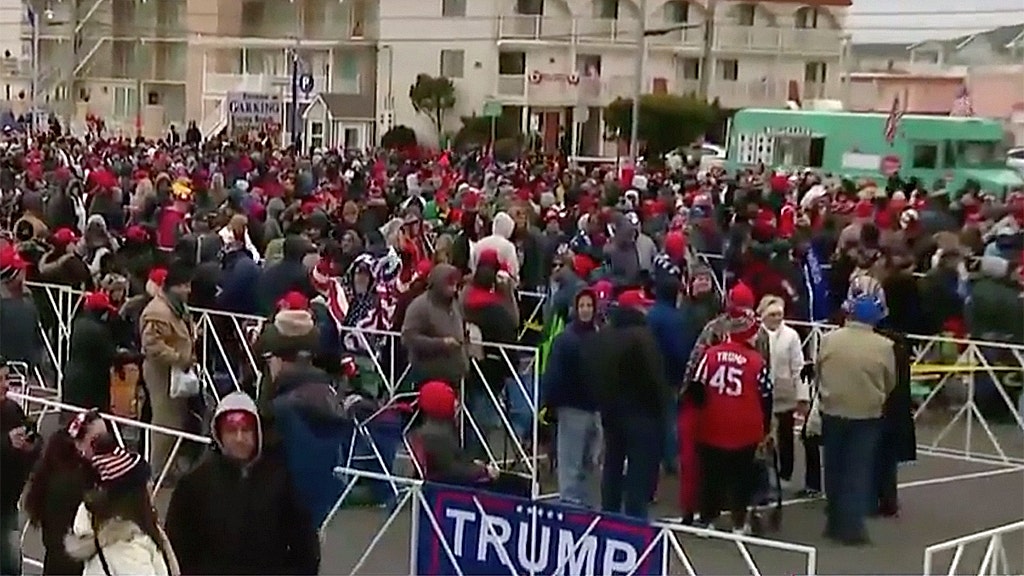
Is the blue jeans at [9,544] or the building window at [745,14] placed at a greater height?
the building window at [745,14]

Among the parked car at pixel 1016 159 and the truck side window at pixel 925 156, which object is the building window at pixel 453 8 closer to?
the parked car at pixel 1016 159

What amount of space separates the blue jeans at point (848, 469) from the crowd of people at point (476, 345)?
0.02 m

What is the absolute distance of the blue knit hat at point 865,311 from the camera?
10.7 metres

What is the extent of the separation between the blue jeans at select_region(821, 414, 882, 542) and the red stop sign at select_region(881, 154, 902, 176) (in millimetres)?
28716

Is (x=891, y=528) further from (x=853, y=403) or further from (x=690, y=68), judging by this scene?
(x=690, y=68)

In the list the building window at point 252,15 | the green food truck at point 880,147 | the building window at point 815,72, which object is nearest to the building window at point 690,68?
the building window at point 815,72

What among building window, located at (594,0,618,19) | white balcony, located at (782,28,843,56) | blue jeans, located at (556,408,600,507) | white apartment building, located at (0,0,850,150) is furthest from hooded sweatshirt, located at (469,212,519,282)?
white balcony, located at (782,28,843,56)

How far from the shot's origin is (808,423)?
39.1 ft

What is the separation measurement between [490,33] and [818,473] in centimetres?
5021

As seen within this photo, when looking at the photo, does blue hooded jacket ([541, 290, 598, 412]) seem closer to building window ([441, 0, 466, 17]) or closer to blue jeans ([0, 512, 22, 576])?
blue jeans ([0, 512, 22, 576])

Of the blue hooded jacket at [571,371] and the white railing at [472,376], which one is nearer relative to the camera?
the blue hooded jacket at [571,371]

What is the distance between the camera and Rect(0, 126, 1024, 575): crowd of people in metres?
6.73

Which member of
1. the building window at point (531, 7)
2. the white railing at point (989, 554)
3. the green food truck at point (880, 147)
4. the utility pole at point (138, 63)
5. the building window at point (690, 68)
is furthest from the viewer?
the utility pole at point (138, 63)

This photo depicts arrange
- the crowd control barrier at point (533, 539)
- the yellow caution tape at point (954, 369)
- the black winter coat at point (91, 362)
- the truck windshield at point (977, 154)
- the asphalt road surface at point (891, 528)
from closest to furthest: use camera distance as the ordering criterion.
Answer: the crowd control barrier at point (533, 539)
the asphalt road surface at point (891, 528)
the black winter coat at point (91, 362)
the yellow caution tape at point (954, 369)
the truck windshield at point (977, 154)
